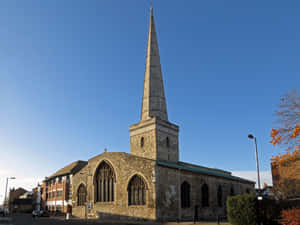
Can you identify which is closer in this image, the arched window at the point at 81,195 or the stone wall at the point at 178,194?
the stone wall at the point at 178,194

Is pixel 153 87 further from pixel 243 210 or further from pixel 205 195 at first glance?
pixel 243 210

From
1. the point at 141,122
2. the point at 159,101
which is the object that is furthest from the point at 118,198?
the point at 159,101

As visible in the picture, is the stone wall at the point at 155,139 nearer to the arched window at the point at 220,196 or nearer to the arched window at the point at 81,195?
the arched window at the point at 220,196

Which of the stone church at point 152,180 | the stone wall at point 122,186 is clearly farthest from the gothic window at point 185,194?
the stone wall at point 122,186

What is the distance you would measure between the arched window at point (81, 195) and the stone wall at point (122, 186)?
0.86m

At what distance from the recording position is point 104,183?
36531mm

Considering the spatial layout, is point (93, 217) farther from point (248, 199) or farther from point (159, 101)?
point (248, 199)

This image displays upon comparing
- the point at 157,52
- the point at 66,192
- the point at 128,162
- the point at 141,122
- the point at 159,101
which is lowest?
the point at 66,192

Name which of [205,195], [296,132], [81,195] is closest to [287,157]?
[296,132]

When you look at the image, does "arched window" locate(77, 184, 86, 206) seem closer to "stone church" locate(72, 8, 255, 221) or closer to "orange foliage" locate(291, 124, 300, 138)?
"stone church" locate(72, 8, 255, 221)

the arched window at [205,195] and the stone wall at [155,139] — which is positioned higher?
the stone wall at [155,139]

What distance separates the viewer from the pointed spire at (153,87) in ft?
129

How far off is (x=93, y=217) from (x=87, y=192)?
148 inches

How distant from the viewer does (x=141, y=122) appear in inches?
1535
